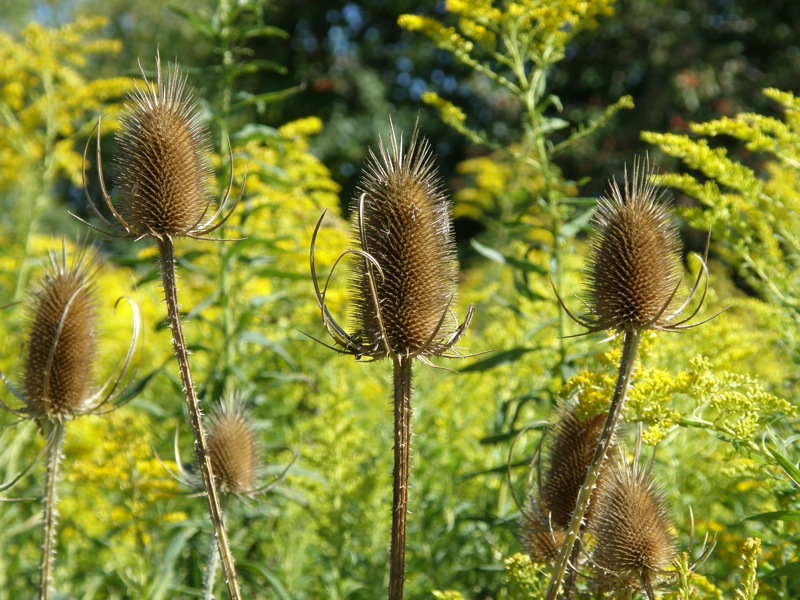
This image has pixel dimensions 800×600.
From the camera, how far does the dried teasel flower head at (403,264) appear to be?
203 cm

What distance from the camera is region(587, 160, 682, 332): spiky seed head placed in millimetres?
2037

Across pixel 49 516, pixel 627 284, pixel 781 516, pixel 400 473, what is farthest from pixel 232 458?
pixel 781 516

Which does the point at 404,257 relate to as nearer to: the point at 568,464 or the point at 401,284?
the point at 401,284

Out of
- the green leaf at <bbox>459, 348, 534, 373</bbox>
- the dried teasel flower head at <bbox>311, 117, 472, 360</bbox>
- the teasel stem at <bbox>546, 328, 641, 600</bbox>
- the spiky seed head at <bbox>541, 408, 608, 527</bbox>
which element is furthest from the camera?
the green leaf at <bbox>459, 348, 534, 373</bbox>

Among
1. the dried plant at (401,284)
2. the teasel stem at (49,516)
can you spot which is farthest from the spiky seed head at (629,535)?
the teasel stem at (49,516)

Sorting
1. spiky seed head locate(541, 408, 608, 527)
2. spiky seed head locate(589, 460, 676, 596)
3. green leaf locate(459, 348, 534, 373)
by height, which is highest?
green leaf locate(459, 348, 534, 373)

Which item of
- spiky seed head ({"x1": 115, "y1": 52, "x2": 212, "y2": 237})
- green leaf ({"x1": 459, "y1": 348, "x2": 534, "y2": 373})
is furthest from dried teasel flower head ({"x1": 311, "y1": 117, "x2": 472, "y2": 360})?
green leaf ({"x1": 459, "y1": 348, "x2": 534, "y2": 373})

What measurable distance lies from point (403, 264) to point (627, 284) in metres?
0.52

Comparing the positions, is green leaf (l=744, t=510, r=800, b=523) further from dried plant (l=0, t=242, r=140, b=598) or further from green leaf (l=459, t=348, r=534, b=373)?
dried plant (l=0, t=242, r=140, b=598)

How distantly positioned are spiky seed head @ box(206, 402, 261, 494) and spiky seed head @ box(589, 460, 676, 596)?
1033 mm

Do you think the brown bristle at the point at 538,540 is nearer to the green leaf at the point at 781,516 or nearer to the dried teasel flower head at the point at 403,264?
the green leaf at the point at 781,516

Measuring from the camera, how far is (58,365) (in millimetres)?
2623

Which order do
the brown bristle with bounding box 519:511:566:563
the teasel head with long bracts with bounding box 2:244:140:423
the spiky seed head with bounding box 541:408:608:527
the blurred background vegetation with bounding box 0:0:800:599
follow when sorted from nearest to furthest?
the spiky seed head with bounding box 541:408:608:527, the brown bristle with bounding box 519:511:566:563, the teasel head with long bracts with bounding box 2:244:140:423, the blurred background vegetation with bounding box 0:0:800:599

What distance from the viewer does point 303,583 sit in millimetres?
4285
